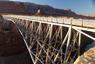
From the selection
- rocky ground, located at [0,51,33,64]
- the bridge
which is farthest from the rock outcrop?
the bridge

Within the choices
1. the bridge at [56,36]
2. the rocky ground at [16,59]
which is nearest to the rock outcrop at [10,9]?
the rocky ground at [16,59]

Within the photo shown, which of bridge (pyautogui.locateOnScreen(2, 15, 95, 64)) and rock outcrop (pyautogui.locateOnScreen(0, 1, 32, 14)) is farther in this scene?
rock outcrop (pyautogui.locateOnScreen(0, 1, 32, 14))

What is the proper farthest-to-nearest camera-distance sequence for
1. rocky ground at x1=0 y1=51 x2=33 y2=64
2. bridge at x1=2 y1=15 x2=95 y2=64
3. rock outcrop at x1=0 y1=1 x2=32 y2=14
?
rock outcrop at x1=0 y1=1 x2=32 y2=14 → rocky ground at x1=0 y1=51 x2=33 y2=64 → bridge at x1=2 y1=15 x2=95 y2=64

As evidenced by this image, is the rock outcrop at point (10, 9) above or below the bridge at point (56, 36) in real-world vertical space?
above

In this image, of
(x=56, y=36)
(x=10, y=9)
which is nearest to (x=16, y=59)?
(x=56, y=36)

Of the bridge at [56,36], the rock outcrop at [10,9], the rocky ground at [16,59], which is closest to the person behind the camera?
the bridge at [56,36]

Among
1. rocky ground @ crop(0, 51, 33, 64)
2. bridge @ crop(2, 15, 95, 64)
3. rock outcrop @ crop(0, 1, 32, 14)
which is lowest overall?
rocky ground @ crop(0, 51, 33, 64)

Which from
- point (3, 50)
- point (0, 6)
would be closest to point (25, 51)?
point (3, 50)

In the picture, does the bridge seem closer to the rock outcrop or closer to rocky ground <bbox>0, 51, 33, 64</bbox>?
rocky ground <bbox>0, 51, 33, 64</bbox>

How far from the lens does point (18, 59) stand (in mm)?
18078

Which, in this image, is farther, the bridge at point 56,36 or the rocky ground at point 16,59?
the rocky ground at point 16,59

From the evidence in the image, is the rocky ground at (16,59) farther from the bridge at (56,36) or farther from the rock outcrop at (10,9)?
the rock outcrop at (10,9)

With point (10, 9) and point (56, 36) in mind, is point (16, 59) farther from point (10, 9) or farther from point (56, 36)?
point (10, 9)

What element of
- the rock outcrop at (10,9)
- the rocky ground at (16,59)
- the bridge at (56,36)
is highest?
the rock outcrop at (10,9)
